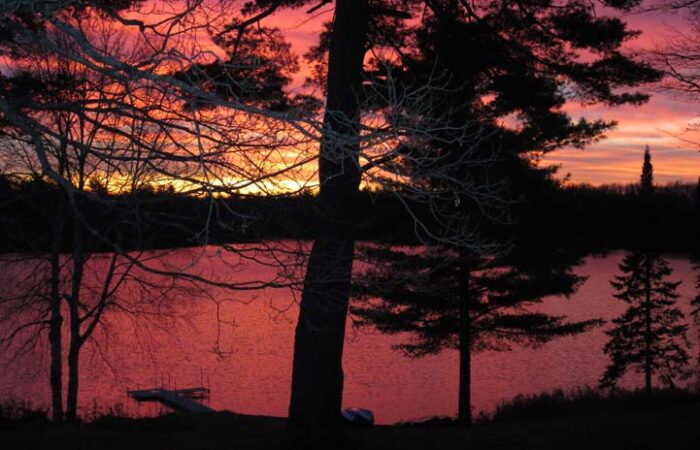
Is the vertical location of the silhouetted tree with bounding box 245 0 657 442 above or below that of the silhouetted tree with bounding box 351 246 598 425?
above

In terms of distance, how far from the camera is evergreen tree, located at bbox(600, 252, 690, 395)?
31078 mm

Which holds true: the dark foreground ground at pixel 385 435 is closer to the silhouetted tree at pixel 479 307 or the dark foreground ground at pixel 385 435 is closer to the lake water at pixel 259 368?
the silhouetted tree at pixel 479 307

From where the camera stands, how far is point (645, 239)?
1332 inches

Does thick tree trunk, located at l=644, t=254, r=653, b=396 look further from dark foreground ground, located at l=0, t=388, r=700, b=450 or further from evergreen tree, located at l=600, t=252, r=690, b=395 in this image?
dark foreground ground, located at l=0, t=388, r=700, b=450

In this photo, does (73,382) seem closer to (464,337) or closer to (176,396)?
(176,396)

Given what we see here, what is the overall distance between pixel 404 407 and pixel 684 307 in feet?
75.8

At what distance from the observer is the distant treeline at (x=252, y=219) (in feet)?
29.6

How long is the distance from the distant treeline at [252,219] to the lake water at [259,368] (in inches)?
147

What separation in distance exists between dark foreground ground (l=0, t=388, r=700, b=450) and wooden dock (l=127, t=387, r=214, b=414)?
27.0 feet

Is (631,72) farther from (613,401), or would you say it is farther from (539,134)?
(613,401)

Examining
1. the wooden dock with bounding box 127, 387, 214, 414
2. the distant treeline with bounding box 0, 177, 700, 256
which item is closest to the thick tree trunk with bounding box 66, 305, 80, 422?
the distant treeline with bounding box 0, 177, 700, 256

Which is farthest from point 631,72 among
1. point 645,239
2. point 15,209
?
point 645,239

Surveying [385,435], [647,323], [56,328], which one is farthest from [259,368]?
[647,323]

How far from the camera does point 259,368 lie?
24219mm
